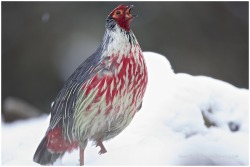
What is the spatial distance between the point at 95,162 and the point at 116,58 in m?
0.25

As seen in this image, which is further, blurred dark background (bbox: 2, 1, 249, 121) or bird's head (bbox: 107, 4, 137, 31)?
blurred dark background (bbox: 2, 1, 249, 121)

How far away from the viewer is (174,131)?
1.39 metres

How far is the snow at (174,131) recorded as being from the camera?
1.29 m

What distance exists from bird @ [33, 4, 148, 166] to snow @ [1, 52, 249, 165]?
71mm

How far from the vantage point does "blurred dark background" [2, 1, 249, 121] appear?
186cm

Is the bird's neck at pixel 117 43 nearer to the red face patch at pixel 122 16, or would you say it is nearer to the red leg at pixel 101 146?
the red face patch at pixel 122 16

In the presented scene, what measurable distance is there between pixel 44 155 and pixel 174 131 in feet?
1.07

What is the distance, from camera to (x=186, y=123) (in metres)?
1.40

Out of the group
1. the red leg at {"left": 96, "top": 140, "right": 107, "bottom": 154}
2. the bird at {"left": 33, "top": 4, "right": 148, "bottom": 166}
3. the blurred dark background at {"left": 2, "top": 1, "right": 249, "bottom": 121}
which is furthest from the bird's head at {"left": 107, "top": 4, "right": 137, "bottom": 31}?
the blurred dark background at {"left": 2, "top": 1, "right": 249, "bottom": 121}

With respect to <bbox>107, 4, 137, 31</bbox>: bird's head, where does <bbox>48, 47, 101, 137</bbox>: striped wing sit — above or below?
below

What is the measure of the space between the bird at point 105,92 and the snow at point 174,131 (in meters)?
0.07

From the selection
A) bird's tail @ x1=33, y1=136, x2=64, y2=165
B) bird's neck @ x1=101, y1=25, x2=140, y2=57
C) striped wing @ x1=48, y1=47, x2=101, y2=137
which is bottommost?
bird's tail @ x1=33, y1=136, x2=64, y2=165

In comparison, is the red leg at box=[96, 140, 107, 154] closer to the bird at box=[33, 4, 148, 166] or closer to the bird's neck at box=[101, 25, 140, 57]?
the bird at box=[33, 4, 148, 166]

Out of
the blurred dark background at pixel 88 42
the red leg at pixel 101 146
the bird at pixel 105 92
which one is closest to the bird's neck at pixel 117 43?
the bird at pixel 105 92
